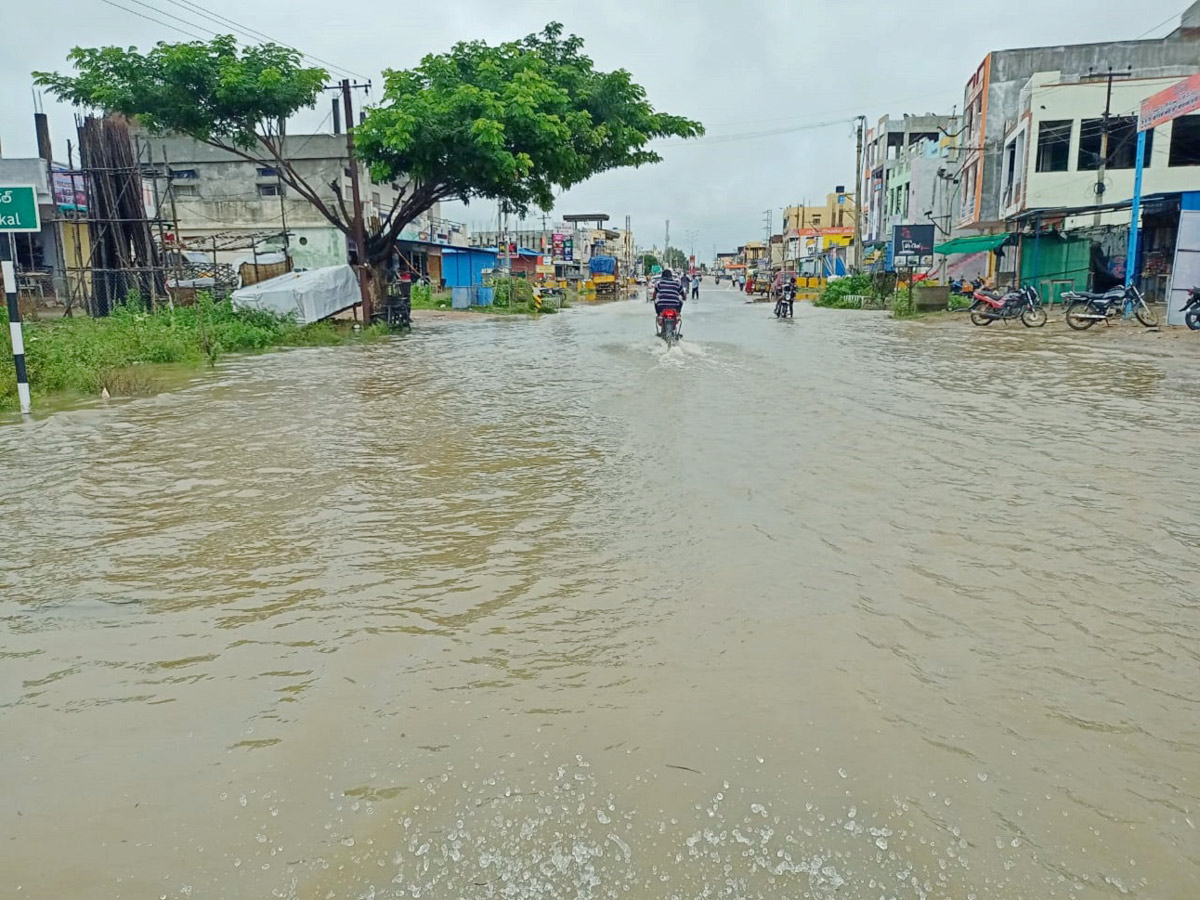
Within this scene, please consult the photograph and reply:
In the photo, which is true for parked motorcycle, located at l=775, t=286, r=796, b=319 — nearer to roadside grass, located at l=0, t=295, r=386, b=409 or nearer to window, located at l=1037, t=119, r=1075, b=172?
window, located at l=1037, t=119, r=1075, b=172

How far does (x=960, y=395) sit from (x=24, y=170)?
25489 millimetres

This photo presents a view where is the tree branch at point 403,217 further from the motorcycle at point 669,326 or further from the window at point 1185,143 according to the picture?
the window at point 1185,143

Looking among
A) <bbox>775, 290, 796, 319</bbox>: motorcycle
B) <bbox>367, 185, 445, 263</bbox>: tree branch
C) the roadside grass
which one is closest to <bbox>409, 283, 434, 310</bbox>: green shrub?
<bbox>367, 185, 445, 263</bbox>: tree branch

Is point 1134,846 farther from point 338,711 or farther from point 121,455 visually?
point 121,455

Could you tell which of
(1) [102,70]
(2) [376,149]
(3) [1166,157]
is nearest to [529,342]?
→ (2) [376,149]

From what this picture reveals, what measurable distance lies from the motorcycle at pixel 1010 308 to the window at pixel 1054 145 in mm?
9888

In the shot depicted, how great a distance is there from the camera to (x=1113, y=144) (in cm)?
3166

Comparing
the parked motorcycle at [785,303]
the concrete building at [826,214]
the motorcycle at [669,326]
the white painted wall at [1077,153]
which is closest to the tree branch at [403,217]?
the motorcycle at [669,326]

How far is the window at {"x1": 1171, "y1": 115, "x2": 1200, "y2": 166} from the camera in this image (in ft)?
99.8

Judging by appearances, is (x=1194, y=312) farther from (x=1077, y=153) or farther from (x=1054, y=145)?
(x=1054, y=145)

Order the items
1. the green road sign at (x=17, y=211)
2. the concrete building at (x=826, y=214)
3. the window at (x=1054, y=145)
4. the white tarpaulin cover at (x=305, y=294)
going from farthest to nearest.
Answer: the concrete building at (x=826, y=214) → the window at (x=1054, y=145) → the white tarpaulin cover at (x=305, y=294) → the green road sign at (x=17, y=211)

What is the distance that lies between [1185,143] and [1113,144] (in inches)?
86.2

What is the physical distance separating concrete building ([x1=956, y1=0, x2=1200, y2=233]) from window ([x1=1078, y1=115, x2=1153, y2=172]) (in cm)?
459

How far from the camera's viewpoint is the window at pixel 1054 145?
1251 inches
